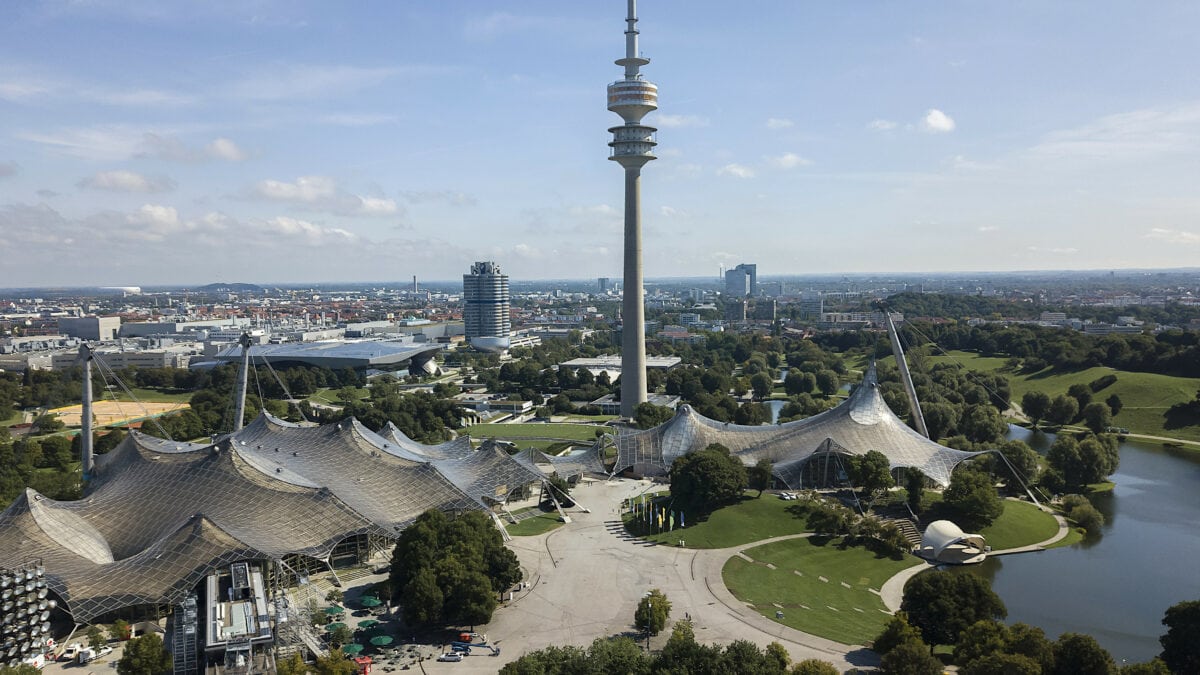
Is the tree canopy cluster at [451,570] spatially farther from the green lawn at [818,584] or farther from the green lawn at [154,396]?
the green lawn at [154,396]

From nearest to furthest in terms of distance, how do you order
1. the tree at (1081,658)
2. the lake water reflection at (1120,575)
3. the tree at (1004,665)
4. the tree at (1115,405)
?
1. the tree at (1004,665)
2. the tree at (1081,658)
3. the lake water reflection at (1120,575)
4. the tree at (1115,405)

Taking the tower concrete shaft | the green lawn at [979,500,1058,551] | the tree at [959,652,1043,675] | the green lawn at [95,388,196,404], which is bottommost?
the green lawn at [95,388,196,404]

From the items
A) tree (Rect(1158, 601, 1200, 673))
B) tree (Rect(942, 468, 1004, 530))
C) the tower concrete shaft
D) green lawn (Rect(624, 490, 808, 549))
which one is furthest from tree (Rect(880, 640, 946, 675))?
the tower concrete shaft

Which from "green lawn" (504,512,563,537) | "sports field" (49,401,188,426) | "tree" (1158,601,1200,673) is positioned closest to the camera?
"tree" (1158,601,1200,673)

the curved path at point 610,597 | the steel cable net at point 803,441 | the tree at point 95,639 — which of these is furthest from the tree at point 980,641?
the tree at point 95,639

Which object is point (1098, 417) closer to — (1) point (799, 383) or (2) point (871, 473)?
(1) point (799, 383)

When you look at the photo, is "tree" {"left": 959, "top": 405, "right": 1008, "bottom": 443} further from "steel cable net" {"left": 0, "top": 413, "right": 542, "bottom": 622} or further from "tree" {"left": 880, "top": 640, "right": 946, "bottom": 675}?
"tree" {"left": 880, "top": 640, "right": 946, "bottom": 675}
